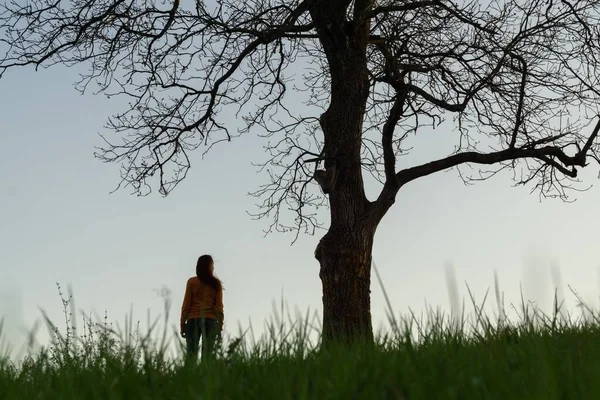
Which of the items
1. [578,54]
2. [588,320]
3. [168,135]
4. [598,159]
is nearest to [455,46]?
[578,54]

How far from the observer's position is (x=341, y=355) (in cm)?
333

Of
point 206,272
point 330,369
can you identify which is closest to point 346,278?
point 206,272

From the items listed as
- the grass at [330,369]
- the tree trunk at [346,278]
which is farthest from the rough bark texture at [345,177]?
the grass at [330,369]

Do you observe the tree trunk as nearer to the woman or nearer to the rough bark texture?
the rough bark texture

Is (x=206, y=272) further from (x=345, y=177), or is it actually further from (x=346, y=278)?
(x=345, y=177)

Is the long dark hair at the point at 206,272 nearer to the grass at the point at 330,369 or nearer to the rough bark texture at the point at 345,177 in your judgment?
the rough bark texture at the point at 345,177

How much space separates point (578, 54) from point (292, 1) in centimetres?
461

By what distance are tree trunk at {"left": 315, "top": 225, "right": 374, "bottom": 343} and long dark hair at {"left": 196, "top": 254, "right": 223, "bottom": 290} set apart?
4.89 feet

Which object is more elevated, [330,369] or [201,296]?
[201,296]

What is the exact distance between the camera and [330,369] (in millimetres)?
3211

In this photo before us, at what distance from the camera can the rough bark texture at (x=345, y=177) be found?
34.7 ft

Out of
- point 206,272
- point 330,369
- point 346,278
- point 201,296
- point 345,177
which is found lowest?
point 330,369

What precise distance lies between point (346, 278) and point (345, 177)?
1.54 metres

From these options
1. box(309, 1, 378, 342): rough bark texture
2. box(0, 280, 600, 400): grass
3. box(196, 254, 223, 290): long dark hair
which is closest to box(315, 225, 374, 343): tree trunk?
box(309, 1, 378, 342): rough bark texture
